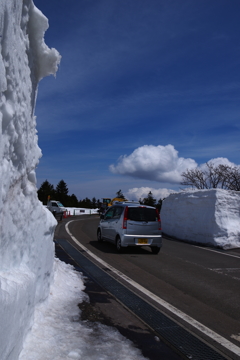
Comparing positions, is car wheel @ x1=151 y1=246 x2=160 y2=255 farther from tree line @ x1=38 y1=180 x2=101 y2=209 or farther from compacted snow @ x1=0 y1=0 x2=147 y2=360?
tree line @ x1=38 y1=180 x2=101 y2=209

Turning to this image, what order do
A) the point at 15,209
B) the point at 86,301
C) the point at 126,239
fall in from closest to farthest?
the point at 15,209
the point at 86,301
the point at 126,239

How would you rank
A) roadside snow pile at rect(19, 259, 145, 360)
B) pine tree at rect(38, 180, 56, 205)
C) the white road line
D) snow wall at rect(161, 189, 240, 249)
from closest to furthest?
roadside snow pile at rect(19, 259, 145, 360) → the white road line → snow wall at rect(161, 189, 240, 249) → pine tree at rect(38, 180, 56, 205)

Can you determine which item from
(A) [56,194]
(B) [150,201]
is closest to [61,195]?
(A) [56,194]

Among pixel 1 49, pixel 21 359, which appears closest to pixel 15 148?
pixel 1 49

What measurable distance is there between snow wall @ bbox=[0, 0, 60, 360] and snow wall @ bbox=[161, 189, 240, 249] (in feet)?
40.2

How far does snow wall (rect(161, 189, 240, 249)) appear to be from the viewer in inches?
594

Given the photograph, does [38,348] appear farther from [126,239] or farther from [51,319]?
[126,239]

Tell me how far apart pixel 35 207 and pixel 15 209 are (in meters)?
0.70

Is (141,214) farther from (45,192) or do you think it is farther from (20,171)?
(45,192)

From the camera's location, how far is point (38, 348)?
320 centimetres

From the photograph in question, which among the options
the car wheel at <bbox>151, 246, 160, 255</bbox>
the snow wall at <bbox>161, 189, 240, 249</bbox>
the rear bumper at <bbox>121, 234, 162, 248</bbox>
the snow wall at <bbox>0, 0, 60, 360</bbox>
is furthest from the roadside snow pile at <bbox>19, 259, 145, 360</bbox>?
the snow wall at <bbox>161, 189, 240, 249</bbox>

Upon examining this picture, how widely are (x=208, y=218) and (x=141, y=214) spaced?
18.8ft

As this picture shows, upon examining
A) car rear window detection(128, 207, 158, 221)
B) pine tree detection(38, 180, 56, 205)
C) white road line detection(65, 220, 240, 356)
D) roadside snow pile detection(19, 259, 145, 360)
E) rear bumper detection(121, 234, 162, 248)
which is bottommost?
white road line detection(65, 220, 240, 356)

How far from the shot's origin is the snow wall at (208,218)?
49.5ft
